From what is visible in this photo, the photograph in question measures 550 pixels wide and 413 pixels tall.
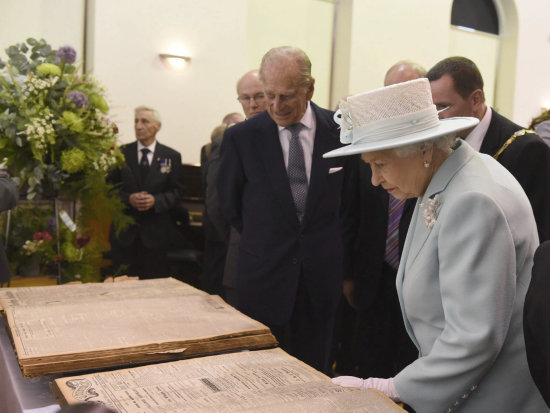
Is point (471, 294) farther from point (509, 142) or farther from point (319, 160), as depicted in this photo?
point (319, 160)

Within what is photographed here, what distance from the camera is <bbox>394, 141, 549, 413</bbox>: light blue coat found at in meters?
1.18

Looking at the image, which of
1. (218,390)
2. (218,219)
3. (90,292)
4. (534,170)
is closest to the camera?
(218,390)

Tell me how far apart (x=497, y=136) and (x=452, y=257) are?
1210 millimetres

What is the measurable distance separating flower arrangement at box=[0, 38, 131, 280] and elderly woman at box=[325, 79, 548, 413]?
6.42 ft

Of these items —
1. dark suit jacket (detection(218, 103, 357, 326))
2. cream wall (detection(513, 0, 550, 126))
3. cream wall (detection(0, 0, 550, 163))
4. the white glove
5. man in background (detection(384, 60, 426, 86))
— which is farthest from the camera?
cream wall (detection(513, 0, 550, 126))

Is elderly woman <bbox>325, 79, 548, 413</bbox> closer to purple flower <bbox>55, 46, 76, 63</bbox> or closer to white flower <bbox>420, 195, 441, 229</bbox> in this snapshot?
white flower <bbox>420, 195, 441, 229</bbox>

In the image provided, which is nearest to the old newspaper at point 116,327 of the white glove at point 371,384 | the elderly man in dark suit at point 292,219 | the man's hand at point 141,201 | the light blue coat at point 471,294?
the white glove at point 371,384

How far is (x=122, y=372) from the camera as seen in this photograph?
1.23 meters

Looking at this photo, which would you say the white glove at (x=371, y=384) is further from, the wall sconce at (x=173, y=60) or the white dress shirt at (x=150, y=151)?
the wall sconce at (x=173, y=60)

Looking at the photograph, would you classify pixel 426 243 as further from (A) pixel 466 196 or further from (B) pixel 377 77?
(B) pixel 377 77

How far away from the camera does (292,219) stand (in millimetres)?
2502

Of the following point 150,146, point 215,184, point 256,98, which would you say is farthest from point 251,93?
point 150,146

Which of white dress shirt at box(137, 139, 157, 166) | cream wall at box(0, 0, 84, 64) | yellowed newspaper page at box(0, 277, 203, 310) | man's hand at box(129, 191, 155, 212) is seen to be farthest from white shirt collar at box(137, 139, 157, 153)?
yellowed newspaper page at box(0, 277, 203, 310)

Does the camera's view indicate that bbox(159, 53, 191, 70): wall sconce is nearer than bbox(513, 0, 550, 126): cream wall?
Yes
